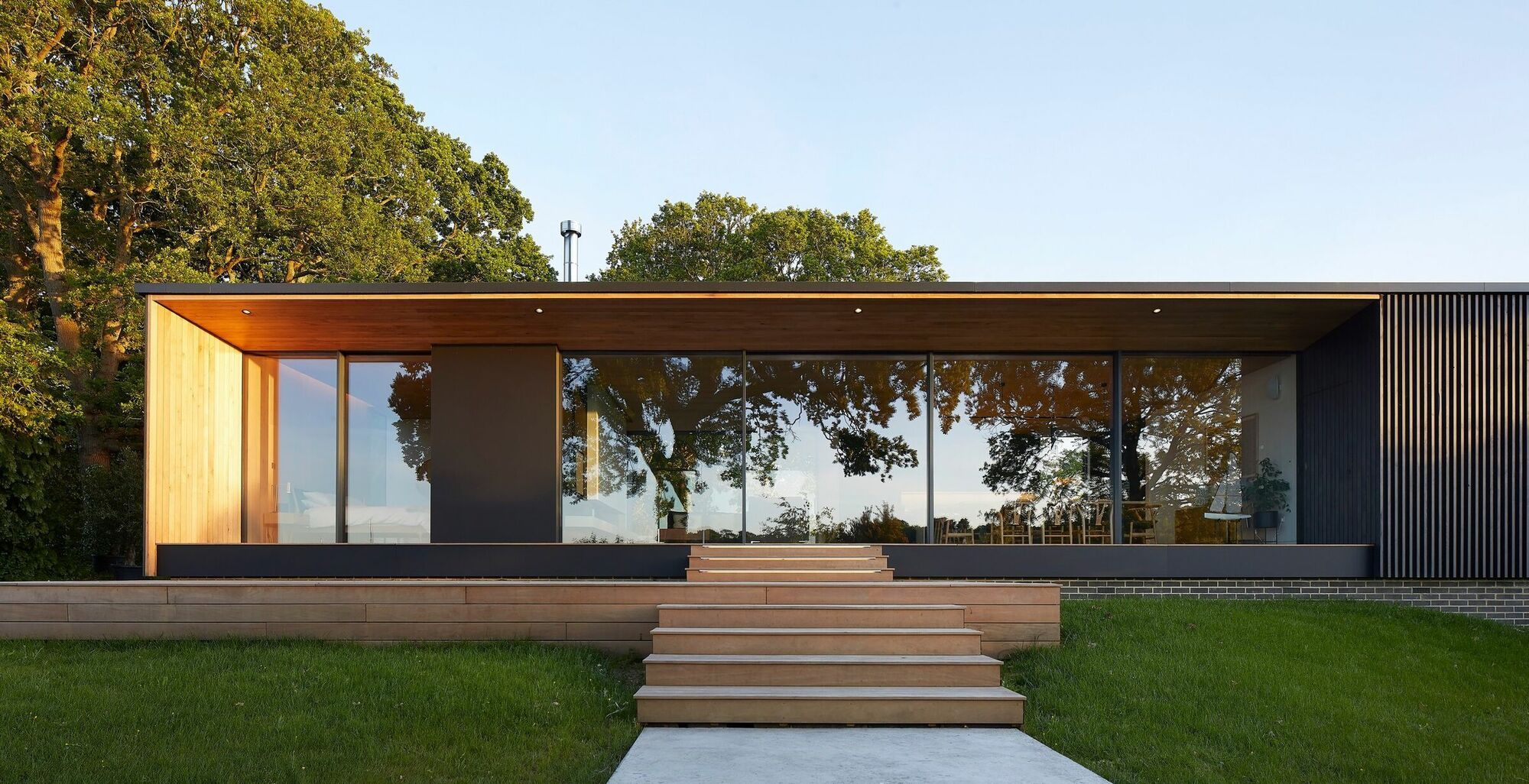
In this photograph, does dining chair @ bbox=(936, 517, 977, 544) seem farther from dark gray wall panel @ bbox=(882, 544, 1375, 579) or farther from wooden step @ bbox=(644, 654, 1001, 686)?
wooden step @ bbox=(644, 654, 1001, 686)

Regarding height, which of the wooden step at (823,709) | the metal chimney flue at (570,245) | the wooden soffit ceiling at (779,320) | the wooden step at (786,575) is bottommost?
the wooden step at (823,709)

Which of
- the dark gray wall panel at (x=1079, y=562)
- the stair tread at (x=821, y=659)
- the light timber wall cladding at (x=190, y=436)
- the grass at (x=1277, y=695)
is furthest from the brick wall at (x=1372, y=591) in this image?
the light timber wall cladding at (x=190, y=436)

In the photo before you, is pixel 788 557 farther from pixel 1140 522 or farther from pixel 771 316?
pixel 1140 522

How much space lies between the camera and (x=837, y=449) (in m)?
10.4

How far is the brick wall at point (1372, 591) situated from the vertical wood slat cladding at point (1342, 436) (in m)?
0.52

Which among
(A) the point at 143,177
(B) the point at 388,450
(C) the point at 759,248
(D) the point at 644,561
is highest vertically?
(C) the point at 759,248

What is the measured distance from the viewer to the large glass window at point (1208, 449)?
32.6 feet

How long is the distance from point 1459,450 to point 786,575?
6.49 metres

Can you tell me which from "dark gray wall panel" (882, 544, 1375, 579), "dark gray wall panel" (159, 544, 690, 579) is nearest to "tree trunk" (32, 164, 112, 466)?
"dark gray wall panel" (159, 544, 690, 579)

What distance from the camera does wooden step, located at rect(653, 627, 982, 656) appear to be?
18.4 ft

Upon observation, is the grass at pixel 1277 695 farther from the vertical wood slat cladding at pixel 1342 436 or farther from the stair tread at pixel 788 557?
the stair tread at pixel 788 557

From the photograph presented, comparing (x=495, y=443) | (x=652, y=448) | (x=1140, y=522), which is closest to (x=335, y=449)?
(x=495, y=443)

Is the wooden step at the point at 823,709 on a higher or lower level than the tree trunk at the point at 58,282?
lower

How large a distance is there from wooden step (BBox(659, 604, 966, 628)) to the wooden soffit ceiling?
3253mm
